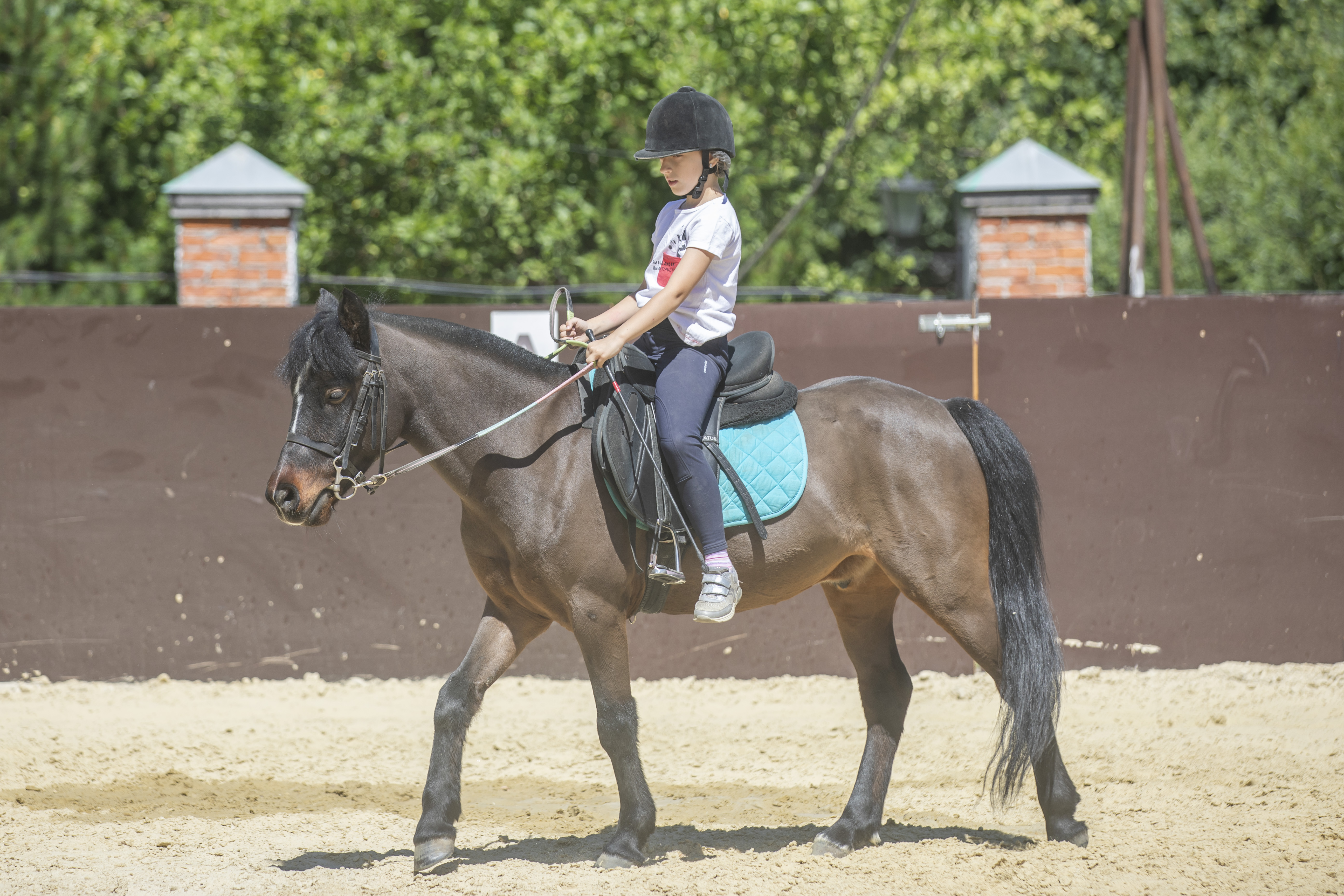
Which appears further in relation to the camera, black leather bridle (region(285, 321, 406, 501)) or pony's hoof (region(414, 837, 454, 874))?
pony's hoof (region(414, 837, 454, 874))

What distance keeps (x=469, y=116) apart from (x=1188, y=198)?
6.60 metres

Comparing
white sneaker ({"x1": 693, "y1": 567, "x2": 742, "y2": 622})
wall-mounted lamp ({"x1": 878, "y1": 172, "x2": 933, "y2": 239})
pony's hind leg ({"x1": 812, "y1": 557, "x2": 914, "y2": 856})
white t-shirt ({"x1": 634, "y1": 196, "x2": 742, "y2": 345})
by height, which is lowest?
pony's hind leg ({"x1": 812, "y1": 557, "x2": 914, "y2": 856})

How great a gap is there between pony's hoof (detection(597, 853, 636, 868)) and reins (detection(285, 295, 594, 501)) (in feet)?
4.91

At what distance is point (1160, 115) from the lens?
331 inches

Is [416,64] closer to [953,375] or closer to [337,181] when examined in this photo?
[337,181]

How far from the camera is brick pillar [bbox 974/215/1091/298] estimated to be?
26.4ft

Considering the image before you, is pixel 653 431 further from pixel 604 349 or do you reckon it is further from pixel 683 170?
pixel 683 170

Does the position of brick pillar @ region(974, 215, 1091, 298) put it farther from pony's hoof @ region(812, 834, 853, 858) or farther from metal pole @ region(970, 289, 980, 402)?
pony's hoof @ region(812, 834, 853, 858)

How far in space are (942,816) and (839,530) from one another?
137 cm

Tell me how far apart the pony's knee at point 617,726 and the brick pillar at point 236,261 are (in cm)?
477

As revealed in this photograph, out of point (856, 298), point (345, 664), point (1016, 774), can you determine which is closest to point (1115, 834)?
point (1016, 774)

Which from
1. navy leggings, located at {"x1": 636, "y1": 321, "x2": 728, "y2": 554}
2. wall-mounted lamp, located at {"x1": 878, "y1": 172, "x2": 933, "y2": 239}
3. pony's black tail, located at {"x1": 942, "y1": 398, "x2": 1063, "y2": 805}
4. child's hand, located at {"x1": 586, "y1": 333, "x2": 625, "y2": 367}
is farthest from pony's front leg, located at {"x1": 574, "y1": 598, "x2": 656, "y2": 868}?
wall-mounted lamp, located at {"x1": 878, "y1": 172, "x2": 933, "y2": 239}

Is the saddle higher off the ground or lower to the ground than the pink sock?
higher

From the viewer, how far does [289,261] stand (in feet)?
26.2
